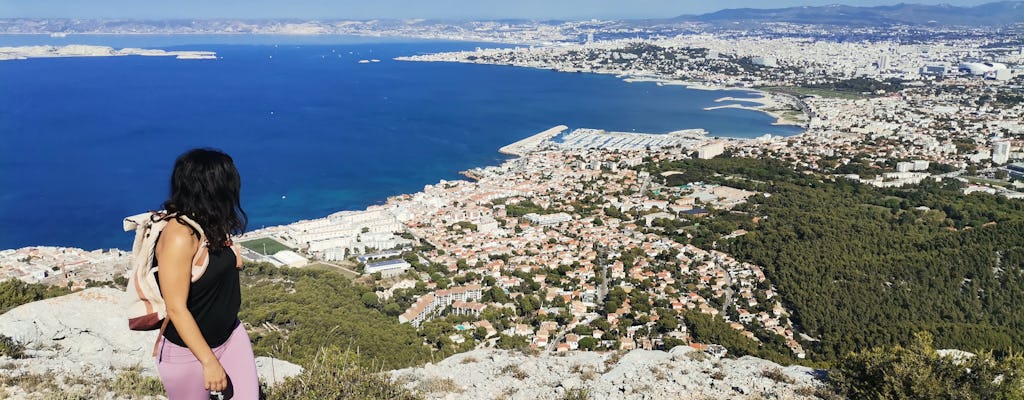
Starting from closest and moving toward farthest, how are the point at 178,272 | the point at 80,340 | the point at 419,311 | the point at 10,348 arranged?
the point at 178,272, the point at 10,348, the point at 80,340, the point at 419,311

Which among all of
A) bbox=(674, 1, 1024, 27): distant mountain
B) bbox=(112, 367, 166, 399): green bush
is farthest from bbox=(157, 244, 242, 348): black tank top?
bbox=(674, 1, 1024, 27): distant mountain

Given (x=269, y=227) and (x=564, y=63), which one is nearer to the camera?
(x=269, y=227)

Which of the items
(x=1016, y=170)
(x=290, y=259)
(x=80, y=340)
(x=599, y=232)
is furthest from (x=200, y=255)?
(x=1016, y=170)

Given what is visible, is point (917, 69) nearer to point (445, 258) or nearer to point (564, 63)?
point (564, 63)

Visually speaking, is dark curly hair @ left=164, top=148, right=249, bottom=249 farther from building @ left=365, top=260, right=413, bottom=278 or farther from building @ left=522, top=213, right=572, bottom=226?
building @ left=522, top=213, right=572, bottom=226

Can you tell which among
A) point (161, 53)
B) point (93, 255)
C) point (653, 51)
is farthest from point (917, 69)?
point (161, 53)

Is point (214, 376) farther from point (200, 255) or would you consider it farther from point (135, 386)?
point (135, 386)
